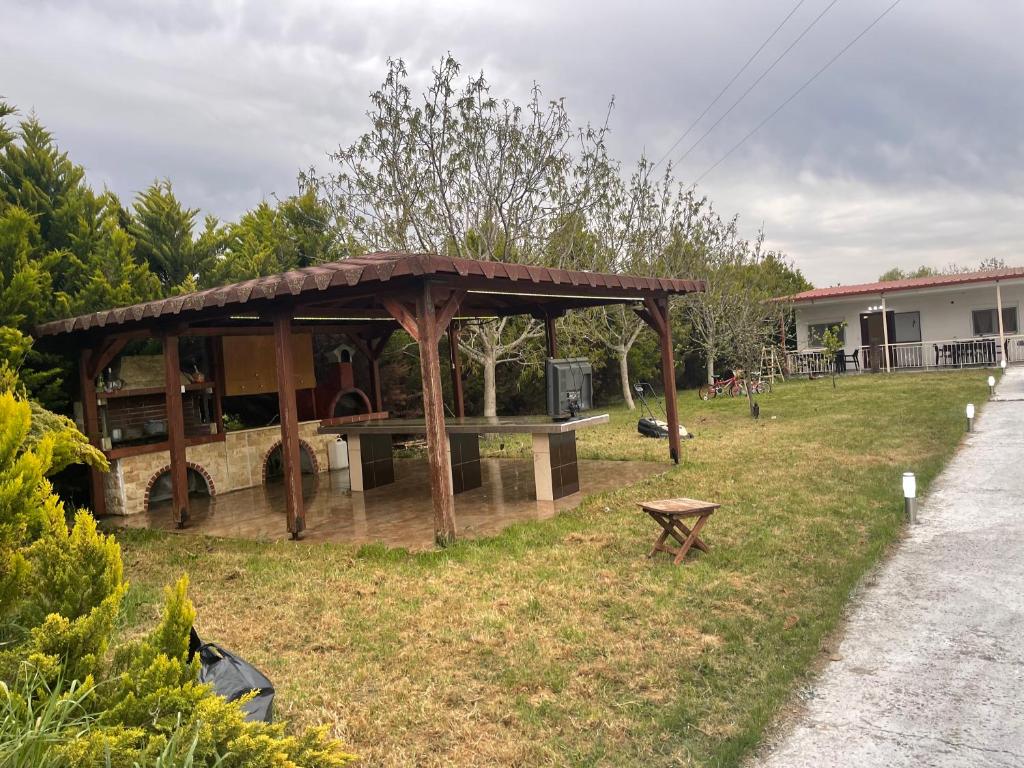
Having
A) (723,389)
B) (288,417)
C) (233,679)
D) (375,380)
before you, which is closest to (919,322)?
(723,389)

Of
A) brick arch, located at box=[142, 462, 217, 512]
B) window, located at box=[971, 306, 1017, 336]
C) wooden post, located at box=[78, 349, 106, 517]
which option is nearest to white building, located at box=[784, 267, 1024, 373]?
window, located at box=[971, 306, 1017, 336]

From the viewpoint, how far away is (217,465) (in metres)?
9.94

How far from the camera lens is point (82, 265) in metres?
9.30

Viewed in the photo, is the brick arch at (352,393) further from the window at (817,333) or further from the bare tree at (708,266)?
the window at (817,333)

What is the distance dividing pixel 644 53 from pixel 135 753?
12978 mm

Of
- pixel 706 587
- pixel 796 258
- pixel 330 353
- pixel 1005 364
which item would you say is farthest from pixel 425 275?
pixel 796 258

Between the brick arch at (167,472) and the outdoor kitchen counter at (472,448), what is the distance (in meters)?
1.82

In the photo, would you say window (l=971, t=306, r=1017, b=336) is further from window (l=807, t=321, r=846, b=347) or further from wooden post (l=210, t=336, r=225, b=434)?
wooden post (l=210, t=336, r=225, b=434)

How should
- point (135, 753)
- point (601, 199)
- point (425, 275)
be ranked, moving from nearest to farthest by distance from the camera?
point (135, 753), point (425, 275), point (601, 199)

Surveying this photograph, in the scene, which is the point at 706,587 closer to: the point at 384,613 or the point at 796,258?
the point at 384,613

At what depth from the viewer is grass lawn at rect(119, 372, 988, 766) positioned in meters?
3.03

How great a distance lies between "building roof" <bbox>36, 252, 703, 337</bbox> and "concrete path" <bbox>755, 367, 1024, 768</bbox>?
3.77 meters

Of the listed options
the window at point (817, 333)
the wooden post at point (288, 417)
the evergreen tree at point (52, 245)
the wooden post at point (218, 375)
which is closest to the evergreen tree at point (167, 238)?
the evergreen tree at point (52, 245)

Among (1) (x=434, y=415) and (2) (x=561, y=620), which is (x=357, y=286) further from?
(2) (x=561, y=620)
